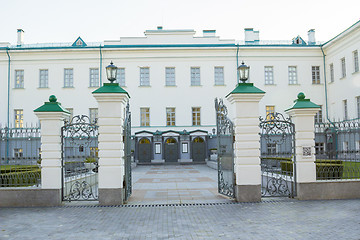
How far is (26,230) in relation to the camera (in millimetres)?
6875

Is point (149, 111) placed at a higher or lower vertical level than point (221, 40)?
lower

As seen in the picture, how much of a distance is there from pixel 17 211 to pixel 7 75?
27.7 m

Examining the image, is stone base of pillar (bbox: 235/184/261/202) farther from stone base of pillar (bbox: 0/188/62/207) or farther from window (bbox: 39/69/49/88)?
window (bbox: 39/69/49/88)

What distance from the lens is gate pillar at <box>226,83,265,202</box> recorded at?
378 inches

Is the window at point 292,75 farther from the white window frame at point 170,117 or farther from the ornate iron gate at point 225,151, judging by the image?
the ornate iron gate at point 225,151

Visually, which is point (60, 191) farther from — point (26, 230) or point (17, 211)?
point (26, 230)

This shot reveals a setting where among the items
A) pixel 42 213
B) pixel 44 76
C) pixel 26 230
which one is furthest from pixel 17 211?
pixel 44 76

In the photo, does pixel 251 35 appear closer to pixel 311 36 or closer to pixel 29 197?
pixel 311 36

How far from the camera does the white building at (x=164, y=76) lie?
106 ft

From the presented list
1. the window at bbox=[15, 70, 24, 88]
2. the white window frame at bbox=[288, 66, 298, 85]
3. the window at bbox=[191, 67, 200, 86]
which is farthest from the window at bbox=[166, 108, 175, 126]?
the window at bbox=[15, 70, 24, 88]

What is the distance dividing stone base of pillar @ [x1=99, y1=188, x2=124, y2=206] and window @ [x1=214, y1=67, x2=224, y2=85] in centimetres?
2452

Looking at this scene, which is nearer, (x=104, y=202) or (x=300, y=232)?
(x=300, y=232)

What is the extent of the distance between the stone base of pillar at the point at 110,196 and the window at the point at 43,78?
2623 cm

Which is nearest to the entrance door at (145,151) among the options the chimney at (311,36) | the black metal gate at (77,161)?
the black metal gate at (77,161)
